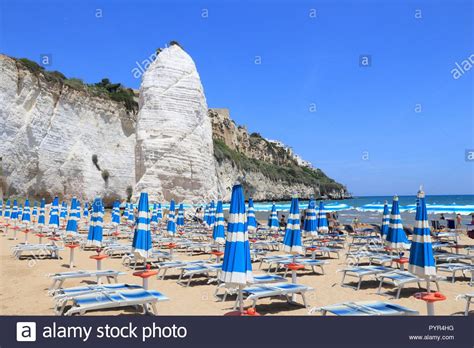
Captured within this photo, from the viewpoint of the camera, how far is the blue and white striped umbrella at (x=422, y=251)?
6137mm

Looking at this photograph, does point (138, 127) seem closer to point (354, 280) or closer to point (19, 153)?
point (19, 153)

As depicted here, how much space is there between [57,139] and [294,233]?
104 ft

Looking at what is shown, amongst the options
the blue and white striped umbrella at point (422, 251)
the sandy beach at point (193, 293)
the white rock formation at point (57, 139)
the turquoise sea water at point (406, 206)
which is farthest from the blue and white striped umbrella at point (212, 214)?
the turquoise sea water at point (406, 206)

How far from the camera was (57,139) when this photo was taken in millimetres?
34625

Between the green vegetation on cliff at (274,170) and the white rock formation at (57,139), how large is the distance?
2020 centimetres

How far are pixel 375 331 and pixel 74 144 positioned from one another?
3592 centimetres

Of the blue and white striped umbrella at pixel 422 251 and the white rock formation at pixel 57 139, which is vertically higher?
the white rock formation at pixel 57 139

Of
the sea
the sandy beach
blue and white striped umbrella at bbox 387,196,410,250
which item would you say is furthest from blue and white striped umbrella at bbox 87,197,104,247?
the sea

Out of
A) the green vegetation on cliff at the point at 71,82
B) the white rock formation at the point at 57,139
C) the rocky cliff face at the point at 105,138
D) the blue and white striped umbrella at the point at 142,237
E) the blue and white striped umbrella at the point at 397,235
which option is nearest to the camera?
the blue and white striped umbrella at the point at 142,237

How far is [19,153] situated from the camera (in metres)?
31.4

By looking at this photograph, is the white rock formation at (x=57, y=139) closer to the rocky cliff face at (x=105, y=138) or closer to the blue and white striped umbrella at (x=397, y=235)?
the rocky cliff face at (x=105, y=138)

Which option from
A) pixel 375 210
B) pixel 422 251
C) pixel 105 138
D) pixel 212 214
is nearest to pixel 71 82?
pixel 105 138

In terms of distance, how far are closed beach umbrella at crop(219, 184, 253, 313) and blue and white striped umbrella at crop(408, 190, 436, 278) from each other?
9.07ft

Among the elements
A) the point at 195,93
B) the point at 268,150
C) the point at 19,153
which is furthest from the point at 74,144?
the point at 268,150
